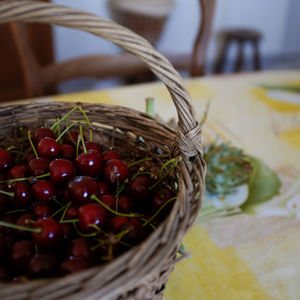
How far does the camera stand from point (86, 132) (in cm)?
61

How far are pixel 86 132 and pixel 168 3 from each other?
80.1 inches

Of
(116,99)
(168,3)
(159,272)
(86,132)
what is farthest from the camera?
(168,3)

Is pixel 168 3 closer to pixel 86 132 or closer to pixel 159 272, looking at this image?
pixel 86 132

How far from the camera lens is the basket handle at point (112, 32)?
1.20 ft

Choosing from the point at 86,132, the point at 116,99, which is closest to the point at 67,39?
the point at 116,99

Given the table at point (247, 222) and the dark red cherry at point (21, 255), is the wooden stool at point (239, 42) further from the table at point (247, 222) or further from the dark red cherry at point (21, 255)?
the dark red cherry at point (21, 255)

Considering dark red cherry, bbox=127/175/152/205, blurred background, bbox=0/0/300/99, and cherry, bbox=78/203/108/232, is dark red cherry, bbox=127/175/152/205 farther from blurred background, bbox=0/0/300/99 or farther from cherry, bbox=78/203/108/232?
blurred background, bbox=0/0/300/99

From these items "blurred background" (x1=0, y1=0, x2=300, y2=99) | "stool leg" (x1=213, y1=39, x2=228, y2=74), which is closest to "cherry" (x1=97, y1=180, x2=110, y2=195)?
"blurred background" (x1=0, y1=0, x2=300, y2=99)

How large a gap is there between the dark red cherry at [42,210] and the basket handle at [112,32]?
0.21 meters

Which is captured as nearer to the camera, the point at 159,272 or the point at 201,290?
the point at 159,272

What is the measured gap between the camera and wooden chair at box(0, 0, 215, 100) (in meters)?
1.09

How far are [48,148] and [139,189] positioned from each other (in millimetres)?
165

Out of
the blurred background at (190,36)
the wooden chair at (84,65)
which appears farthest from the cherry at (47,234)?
the blurred background at (190,36)

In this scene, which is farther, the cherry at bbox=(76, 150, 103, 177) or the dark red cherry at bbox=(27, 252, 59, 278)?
the cherry at bbox=(76, 150, 103, 177)
